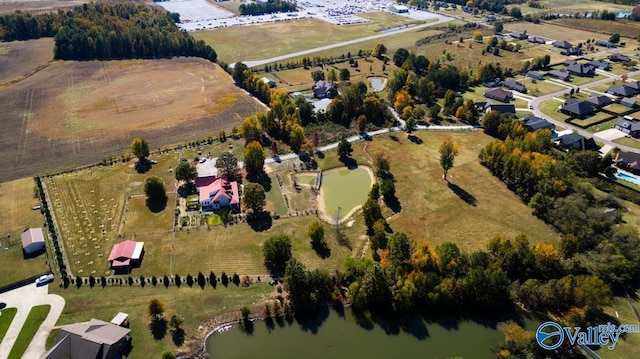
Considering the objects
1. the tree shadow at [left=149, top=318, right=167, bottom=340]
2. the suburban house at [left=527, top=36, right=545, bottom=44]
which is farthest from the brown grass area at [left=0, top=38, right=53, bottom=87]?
the suburban house at [left=527, top=36, right=545, bottom=44]

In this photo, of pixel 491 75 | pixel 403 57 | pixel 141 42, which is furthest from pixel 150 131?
pixel 491 75

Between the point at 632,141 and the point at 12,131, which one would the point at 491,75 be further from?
the point at 12,131

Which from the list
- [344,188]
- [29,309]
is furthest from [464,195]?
[29,309]

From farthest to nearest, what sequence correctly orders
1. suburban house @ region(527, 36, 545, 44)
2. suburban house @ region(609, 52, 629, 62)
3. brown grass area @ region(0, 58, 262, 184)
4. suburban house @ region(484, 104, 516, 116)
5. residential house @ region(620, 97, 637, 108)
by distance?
suburban house @ region(527, 36, 545, 44), suburban house @ region(609, 52, 629, 62), residential house @ region(620, 97, 637, 108), suburban house @ region(484, 104, 516, 116), brown grass area @ region(0, 58, 262, 184)

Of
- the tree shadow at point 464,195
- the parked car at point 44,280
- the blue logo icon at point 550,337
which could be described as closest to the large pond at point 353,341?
the blue logo icon at point 550,337

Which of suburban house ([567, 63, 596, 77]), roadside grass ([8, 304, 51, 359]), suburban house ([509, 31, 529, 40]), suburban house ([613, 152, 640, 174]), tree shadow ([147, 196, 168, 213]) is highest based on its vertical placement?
suburban house ([509, 31, 529, 40])

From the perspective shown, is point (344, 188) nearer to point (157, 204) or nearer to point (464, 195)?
point (464, 195)

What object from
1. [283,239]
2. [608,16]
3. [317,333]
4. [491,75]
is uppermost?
[608,16]

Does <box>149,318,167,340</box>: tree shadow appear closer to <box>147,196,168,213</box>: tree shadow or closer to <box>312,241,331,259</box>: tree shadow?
<box>312,241,331,259</box>: tree shadow
